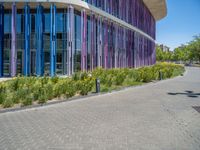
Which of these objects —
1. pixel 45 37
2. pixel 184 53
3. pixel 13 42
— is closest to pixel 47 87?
pixel 45 37

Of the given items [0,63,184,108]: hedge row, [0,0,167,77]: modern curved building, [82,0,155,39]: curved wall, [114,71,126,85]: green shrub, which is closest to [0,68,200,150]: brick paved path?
[0,63,184,108]: hedge row

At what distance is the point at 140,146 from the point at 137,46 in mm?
47920

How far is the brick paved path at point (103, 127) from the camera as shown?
6.37 meters

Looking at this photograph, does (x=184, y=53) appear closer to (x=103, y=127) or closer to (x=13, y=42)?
(x=13, y=42)

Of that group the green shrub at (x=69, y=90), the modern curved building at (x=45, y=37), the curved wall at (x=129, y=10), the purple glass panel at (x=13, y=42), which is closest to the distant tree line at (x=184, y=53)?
the curved wall at (x=129, y=10)

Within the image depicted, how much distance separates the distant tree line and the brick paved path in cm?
8882

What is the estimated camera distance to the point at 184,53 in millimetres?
123000

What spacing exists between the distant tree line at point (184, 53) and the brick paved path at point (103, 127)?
88815mm

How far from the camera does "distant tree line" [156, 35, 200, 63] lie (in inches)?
3757

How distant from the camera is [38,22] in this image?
94.0 ft

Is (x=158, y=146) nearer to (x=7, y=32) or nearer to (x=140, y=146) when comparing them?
(x=140, y=146)

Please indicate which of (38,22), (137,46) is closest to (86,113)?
(38,22)

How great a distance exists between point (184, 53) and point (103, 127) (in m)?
122

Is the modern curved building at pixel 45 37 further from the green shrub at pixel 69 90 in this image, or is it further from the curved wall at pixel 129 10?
the green shrub at pixel 69 90
